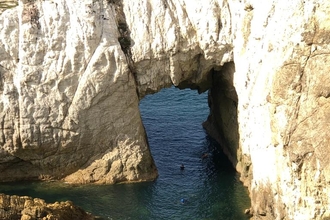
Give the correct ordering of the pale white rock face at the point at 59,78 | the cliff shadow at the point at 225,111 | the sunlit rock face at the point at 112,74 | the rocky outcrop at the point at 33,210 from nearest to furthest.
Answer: the rocky outcrop at the point at 33,210
the sunlit rock face at the point at 112,74
the pale white rock face at the point at 59,78
the cliff shadow at the point at 225,111

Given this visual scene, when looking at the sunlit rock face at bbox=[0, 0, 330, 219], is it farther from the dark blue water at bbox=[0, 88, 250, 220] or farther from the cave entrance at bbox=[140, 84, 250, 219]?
the cave entrance at bbox=[140, 84, 250, 219]

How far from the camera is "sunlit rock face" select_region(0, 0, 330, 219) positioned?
34.0 meters

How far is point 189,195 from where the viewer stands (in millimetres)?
36406

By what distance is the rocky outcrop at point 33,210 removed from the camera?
2967cm

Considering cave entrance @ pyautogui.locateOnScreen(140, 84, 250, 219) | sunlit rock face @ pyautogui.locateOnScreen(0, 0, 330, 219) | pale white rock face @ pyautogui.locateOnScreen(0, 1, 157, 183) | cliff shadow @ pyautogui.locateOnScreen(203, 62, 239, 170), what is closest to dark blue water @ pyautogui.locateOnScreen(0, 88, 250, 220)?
cave entrance @ pyautogui.locateOnScreen(140, 84, 250, 219)

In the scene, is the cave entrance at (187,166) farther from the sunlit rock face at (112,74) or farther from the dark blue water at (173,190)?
the sunlit rock face at (112,74)

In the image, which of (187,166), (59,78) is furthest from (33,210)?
(187,166)

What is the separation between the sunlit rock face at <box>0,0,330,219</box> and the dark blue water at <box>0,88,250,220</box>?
1195 mm

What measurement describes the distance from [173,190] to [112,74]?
9.09 meters

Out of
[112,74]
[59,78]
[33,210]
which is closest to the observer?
[33,210]

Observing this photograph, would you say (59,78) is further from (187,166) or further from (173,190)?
(187,166)

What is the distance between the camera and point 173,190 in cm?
3703

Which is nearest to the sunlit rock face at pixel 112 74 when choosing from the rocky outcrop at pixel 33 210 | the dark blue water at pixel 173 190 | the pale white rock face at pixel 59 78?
the pale white rock face at pixel 59 78

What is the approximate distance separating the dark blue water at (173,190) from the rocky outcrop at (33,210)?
2.58m
